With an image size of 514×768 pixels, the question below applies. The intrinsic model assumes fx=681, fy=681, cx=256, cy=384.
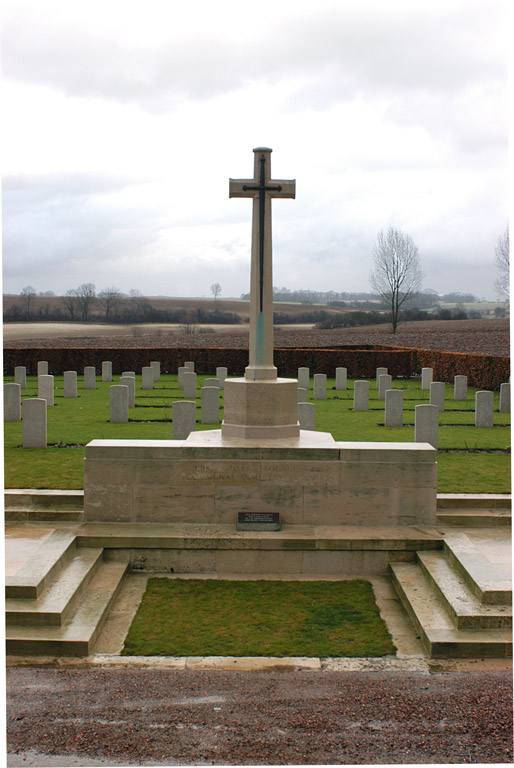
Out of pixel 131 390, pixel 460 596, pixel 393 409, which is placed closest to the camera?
pixel 460 596

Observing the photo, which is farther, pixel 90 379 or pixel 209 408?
pixel 90 379

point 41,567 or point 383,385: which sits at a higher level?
point 383,385

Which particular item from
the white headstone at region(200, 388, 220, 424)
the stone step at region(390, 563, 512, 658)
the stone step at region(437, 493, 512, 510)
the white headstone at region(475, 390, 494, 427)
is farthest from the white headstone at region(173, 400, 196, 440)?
the white headstone at region(475, 390, 494, 427)

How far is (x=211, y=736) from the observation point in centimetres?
379

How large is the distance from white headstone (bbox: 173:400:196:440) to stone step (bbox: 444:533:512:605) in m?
5.47

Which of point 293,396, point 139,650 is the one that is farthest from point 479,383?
point 139,650

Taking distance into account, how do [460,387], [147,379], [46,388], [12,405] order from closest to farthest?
[12,405], [46,388], [460,387], [147,379]

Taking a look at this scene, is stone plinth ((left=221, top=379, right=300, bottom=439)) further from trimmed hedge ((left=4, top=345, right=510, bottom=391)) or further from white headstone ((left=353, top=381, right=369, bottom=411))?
trimmed hedge ((left=4, top=345, right=510, bottom=391))

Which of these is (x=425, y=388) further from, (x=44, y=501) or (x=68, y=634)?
(x=68, y=634)

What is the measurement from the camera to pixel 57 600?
5.49 meters

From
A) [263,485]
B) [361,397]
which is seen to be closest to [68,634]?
[263,485]

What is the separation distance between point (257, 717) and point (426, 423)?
25.6 ft

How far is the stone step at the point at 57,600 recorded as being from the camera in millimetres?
5250

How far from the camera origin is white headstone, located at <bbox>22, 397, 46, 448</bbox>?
36.7 feet
